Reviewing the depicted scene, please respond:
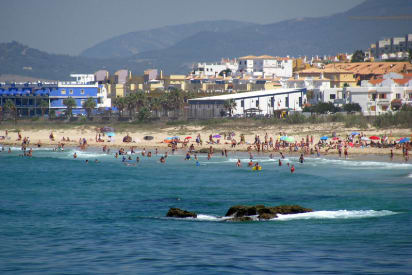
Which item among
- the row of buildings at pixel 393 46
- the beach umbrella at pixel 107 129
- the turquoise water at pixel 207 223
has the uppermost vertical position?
the row of buildings at pixel 393 46

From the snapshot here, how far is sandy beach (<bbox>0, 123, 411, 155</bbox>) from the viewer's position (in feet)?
223

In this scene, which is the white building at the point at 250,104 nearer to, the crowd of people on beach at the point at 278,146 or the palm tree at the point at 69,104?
the crowd of people on beach at the point at 278,146

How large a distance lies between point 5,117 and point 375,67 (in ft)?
188

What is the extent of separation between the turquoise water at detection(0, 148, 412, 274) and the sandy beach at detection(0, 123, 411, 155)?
12.4m

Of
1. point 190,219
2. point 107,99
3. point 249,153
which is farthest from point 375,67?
point 190,219

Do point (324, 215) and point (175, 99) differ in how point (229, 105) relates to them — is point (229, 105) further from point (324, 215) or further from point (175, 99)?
point (324, 215)

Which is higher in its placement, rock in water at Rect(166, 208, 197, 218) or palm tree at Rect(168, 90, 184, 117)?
palm tree at Rect(168, 90, 184, 117)

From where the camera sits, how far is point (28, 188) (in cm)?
4831

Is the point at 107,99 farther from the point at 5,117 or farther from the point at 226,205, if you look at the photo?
the point at 226,205

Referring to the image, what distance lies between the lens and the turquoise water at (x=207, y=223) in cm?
2573

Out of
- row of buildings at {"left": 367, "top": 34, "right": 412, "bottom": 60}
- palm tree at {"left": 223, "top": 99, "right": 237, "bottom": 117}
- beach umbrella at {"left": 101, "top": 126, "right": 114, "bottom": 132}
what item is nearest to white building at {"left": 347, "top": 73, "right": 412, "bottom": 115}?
palm tree at {"left": 223, "top": 99, "right": 237, "bottom": 117}

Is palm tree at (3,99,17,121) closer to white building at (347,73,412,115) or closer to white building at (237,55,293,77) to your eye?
white building at (347,73,412,115)

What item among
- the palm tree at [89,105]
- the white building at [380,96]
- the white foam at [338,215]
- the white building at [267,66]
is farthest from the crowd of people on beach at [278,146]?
the white building at [267,66]

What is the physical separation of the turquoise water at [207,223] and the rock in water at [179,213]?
2.00ft
